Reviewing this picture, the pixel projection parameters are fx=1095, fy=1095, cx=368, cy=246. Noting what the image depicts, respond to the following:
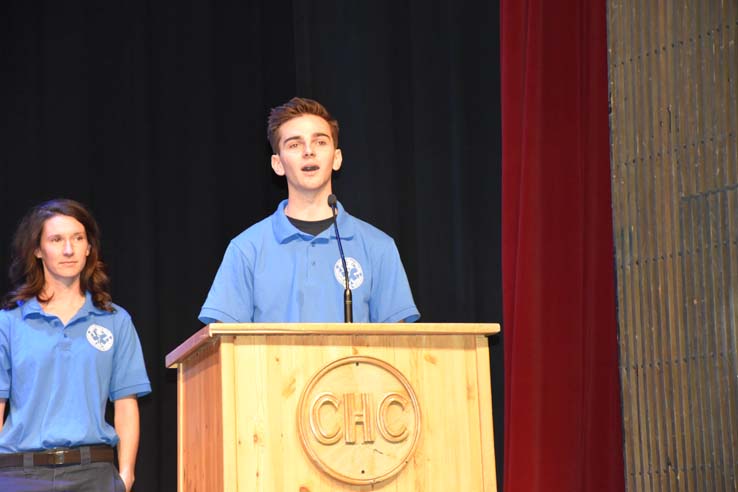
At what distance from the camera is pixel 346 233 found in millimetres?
3375

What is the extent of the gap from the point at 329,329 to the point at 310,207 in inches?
38.3

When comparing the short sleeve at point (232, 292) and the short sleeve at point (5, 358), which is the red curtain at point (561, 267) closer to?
the short sleeve at point (232, 292)

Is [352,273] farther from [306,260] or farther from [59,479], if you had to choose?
[59,479]

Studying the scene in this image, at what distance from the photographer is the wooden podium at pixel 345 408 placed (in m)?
2.45

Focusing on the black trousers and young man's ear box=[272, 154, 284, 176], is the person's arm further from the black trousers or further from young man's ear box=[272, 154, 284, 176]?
young man's ear box=[272, 154, 284, 176]

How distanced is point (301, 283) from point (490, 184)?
3.46 ft

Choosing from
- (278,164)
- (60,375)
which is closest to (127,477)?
(60,375)

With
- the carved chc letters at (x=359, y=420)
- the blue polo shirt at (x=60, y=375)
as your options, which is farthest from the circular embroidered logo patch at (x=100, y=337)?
the carved chc letters at (x=359, y=420)

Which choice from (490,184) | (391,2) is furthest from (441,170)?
(391,2)

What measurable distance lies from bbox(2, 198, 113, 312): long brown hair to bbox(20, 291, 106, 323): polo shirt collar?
1cm

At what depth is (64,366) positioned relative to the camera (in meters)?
3.28

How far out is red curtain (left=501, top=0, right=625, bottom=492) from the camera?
3.60 metres

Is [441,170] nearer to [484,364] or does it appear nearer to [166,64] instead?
[166,64]

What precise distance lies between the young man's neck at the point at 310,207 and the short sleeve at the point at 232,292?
0.71 ft
